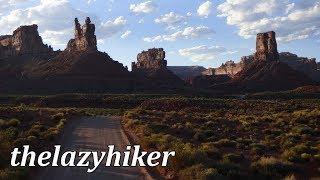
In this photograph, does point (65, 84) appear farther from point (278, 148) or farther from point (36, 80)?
point (278, 148)

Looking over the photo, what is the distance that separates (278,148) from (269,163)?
27.9ft

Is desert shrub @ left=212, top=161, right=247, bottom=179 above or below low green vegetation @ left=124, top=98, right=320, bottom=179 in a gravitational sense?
above

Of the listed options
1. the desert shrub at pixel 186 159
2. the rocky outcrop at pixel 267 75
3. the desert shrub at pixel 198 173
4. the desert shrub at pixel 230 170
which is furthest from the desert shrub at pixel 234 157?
the rocky outcrop at pixel 267 75

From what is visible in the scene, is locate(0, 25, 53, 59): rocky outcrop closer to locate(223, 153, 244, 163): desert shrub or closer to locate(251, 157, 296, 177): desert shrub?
locate(223, 153, 244, 163): desert shrub

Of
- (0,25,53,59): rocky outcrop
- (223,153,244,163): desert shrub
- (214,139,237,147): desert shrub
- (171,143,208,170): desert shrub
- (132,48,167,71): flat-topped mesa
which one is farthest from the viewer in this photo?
(132,48,167,71): flat-topped mesa

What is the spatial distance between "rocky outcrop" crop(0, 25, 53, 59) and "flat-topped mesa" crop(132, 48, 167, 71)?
3259 centimetres

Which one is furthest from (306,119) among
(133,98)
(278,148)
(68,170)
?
(133,98)

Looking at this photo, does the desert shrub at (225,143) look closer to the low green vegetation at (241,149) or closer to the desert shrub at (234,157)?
the low green vegetation at (241,149)

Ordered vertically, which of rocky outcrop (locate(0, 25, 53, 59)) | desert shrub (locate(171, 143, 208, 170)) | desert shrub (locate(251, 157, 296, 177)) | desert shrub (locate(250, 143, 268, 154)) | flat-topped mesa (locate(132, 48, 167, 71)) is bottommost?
desert shrub (locate(250, 143, 268, 154))

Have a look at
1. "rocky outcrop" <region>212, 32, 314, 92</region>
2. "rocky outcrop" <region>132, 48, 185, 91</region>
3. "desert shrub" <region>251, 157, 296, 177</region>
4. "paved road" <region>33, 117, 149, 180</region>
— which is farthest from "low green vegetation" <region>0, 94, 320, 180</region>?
"rocky outcrop" <region>212, 32, 314, 92</region>

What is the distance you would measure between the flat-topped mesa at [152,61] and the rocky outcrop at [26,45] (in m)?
32.6

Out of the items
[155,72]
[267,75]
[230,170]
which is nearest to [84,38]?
[155,72]

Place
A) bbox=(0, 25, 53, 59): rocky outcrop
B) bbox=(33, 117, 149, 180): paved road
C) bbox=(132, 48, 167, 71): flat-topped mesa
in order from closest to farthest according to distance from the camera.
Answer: bbox=(33, 117, 149, 180): paved road
bbox=(0, 25, 53, 59): rocky outcrop
bbox=(132, 48, 167, 71): flat-topped mesa

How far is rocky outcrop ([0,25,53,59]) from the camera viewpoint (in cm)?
17625
